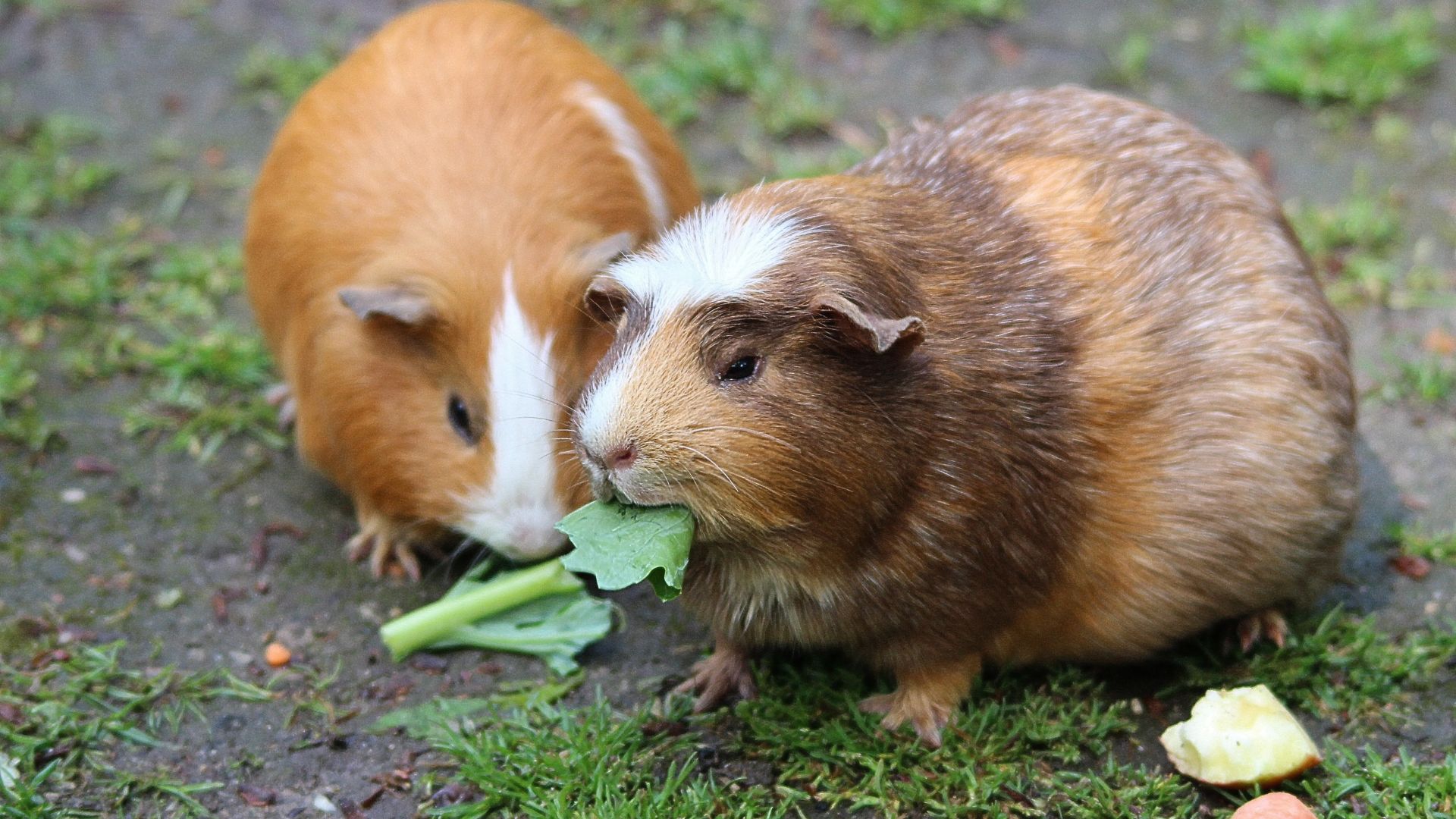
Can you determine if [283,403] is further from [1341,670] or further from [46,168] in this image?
[1341,670]

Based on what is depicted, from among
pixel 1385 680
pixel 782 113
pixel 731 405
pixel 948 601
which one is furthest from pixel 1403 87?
pixel 731 405

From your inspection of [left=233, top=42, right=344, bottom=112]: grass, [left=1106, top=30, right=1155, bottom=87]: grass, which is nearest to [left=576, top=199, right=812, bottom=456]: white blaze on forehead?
[left=1106, top=30, right=1155, bottom=87]: grass

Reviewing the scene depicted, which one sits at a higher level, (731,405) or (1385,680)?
(731,405)

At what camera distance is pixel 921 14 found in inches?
261

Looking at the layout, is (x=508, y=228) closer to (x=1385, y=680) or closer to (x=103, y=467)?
(x=103, y=467)

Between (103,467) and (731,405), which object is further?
(103,467)

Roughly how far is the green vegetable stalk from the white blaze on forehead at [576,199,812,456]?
109 cm

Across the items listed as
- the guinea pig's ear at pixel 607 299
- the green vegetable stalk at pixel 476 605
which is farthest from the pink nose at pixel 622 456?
the green vegetable stalk at pixel 476 605

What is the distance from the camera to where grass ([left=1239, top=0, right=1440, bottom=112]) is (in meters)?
6.06

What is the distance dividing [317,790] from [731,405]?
5.12ft

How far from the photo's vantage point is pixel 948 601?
132 inches

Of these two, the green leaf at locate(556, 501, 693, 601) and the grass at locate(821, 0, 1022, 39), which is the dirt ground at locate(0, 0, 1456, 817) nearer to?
the grass at locate(821, 0, 1022, 39)

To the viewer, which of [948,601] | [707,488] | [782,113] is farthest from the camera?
[782,113]

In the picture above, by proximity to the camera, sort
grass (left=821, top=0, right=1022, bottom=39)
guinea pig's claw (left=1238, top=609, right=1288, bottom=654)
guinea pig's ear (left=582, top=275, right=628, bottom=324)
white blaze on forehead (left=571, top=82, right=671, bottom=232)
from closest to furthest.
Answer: guinea pig's ear (left=582, top=275, right=628, bottom=324) → guinea pig's claw (left=1238, top=609, right=1288, bottom=654) → white blaze on forehead (left=571, top=82, right=671, bottom=232) → grass (left=821, top=0, right=1022, bottom=39)
